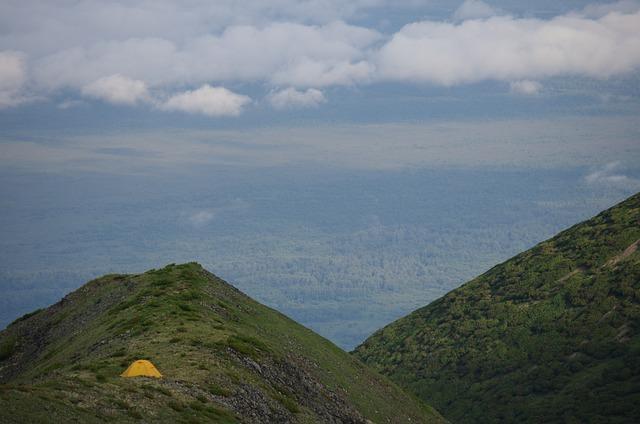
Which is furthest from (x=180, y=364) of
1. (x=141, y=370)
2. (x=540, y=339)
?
(x=540, y=339)

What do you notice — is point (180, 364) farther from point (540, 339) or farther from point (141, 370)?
point (540, 339)

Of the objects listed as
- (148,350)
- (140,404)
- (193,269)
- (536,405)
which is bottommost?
(536,405)

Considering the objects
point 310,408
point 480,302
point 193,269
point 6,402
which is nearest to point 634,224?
point 480,302

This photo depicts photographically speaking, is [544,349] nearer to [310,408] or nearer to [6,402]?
[310,408]

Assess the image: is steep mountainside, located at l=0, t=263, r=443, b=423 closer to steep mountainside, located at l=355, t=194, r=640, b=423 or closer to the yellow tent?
the yellow tent

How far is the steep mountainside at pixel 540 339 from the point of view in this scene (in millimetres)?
93375

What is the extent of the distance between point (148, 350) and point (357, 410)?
1787 centimetres

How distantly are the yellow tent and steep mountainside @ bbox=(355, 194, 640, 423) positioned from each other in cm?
5677

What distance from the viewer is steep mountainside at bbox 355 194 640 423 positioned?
9338 centimetres

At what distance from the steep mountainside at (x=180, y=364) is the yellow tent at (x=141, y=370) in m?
0.98

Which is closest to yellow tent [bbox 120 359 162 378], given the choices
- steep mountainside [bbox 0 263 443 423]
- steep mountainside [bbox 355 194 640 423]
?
steep mountainside [bbox 0 263 443 423]

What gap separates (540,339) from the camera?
357ft

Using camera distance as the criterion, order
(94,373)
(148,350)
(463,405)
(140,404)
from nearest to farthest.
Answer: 1. (140,404)
2. (94,373)
3. (148,350)
4. (463,405)

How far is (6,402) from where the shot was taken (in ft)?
113
